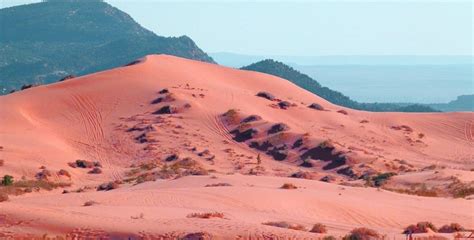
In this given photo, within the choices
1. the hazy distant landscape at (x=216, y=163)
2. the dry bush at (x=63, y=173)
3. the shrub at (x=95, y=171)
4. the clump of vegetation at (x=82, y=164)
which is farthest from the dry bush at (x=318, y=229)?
the clump of vegetation at (x=82, y=164)

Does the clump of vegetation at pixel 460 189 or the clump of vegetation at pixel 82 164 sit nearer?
the clump of vegetation at pixel 460 189

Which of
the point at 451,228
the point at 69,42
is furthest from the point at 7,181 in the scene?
the point at 69,42

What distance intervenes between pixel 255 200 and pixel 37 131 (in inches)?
939

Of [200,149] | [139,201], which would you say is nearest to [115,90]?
[200,149]

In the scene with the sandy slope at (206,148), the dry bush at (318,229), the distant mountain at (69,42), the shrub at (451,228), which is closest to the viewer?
the dry bush at (318,229)

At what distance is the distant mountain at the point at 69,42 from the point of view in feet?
349

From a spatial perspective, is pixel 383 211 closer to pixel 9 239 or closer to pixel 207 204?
pixel 207 204

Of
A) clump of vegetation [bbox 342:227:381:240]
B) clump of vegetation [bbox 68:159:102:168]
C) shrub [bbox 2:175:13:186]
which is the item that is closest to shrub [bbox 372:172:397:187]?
clump of vegetation [bbox 68:159:102:168]

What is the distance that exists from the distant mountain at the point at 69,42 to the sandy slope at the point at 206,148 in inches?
1859

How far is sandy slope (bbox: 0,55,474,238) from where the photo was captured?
1748cm

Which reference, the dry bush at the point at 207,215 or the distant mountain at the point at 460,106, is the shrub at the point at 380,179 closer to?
the dry bush at the point at 207,215

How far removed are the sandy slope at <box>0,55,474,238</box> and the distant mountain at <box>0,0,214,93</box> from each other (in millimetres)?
47222

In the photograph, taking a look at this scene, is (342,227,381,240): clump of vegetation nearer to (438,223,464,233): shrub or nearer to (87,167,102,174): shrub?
(438,223,464,233): shrub

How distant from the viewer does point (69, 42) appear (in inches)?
5212
